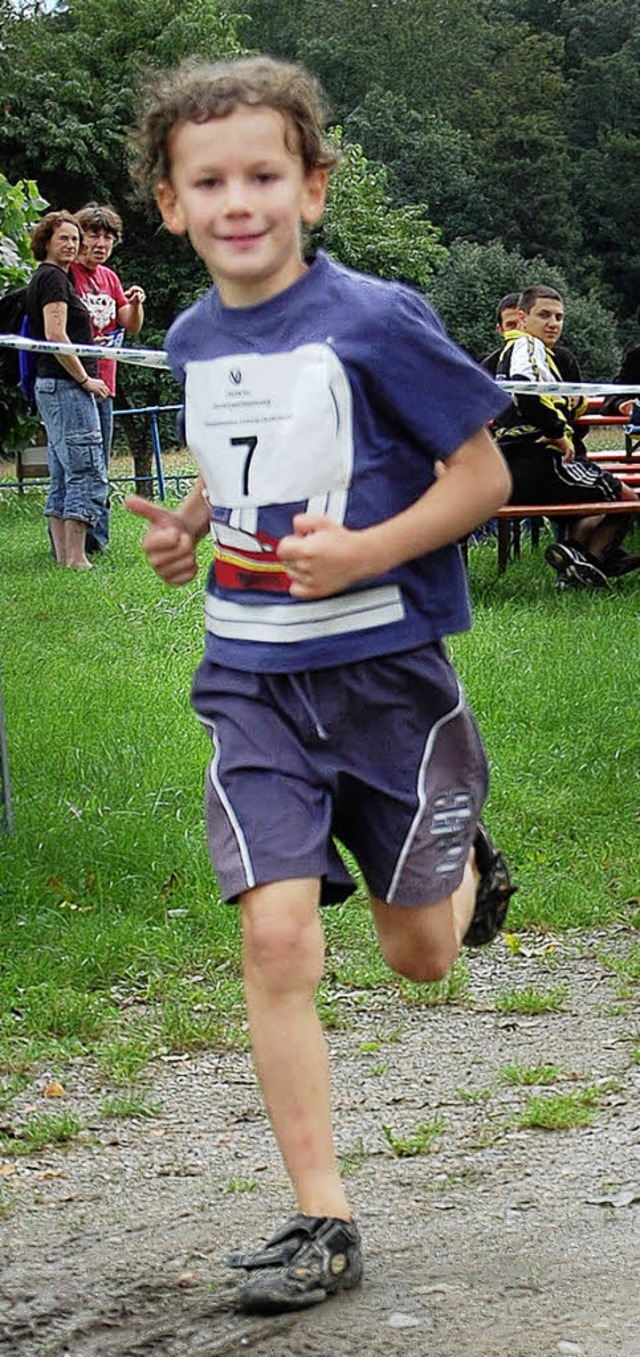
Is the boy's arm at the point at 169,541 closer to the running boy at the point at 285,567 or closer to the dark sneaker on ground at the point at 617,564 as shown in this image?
the running boy at the point at 285,567

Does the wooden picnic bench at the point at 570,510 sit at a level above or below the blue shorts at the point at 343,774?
below

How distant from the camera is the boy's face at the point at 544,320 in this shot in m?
12.5

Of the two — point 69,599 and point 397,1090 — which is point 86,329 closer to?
point 69,599

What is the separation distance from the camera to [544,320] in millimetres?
12453

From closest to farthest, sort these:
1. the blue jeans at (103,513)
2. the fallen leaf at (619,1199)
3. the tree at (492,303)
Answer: the fallen leaf at (619,1199)
the blue jeans at (103,513)
the tree at (492,303)

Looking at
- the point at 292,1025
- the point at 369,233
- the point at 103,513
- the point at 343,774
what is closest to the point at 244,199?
the point at 343,774

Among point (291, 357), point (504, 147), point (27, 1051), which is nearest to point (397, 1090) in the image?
point (27, 1051)

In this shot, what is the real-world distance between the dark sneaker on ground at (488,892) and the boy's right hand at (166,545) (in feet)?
2.63

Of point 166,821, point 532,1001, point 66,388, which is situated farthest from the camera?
point 66,388

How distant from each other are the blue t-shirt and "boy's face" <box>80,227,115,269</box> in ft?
33.4

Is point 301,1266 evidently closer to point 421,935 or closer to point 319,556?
point 421,935

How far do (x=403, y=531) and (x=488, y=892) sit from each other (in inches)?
38.8

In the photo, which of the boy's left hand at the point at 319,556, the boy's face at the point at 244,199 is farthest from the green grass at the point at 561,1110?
the boy's face at the point at 244,199

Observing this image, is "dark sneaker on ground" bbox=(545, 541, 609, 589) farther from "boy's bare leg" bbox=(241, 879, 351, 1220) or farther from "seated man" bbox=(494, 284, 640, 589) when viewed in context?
"boy's bare leg" bbox=(241, 879, 351, 1220)
